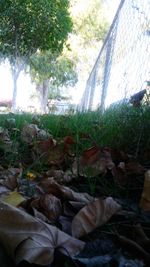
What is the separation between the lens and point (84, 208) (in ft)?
3.48

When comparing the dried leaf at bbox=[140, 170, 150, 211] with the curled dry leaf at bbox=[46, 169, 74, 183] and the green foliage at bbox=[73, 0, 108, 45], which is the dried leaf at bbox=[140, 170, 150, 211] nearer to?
the curled dry leaf at bbox=[46, 169, 74, 183]

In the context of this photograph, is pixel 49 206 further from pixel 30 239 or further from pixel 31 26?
pixel 31 26

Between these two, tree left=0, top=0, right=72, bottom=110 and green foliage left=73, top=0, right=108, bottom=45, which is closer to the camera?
tree left=0, top=0, right=72, bottom=110

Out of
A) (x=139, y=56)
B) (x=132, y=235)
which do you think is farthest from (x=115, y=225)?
(x=139, y=56)

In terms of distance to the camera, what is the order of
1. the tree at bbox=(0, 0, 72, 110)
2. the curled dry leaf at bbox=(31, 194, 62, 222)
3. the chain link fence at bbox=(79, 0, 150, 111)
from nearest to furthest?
the curled dry leaf at bbox=(31, 194, 62, 222) → the chain link fence at bbox=(79, 0, 150, 111) → the tree at bbox=(0, 0, 72, 110)

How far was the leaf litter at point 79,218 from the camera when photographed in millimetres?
875

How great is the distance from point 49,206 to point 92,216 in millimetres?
149

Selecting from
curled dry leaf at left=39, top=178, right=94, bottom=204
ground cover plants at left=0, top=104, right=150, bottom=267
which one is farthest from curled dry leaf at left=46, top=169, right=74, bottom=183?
curled dry leaf at left=39, top=178, right=94, bottom=204

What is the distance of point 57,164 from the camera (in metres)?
1.97

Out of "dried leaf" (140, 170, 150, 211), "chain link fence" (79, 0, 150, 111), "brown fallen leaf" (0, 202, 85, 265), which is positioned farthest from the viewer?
"chain link fence" (79, 0, 150, 111)

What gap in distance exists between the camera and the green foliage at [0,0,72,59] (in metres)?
16.3

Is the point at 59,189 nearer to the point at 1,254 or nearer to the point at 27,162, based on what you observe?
the point at 1,254

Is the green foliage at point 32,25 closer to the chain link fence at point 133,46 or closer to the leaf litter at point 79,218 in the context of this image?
the chain link fence at point 133,46

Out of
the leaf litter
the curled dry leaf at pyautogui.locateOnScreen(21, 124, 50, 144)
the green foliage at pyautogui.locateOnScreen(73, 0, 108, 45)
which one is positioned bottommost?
the leaf litter
